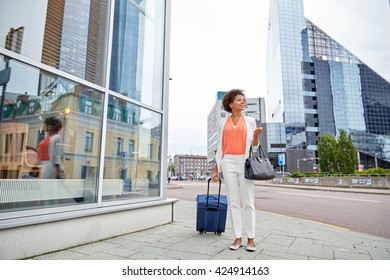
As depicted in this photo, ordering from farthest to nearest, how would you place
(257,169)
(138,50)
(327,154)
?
1. (327,154)
2. (138,50)
3. (257,169)

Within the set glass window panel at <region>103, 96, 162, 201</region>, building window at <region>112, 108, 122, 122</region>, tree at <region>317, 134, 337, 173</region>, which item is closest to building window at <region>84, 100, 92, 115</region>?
glass window panel at <region>103, 96, 162, 201</region>

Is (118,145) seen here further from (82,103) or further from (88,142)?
(82,103)

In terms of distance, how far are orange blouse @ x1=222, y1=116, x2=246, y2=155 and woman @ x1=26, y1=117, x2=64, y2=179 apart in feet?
7.27

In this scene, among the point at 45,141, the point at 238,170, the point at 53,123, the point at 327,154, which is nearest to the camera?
the point at 238,170

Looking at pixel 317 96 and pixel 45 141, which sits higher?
pixel 317 96

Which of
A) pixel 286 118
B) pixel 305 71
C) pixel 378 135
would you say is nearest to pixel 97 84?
pixel 286 118

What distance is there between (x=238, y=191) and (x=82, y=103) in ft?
8.32

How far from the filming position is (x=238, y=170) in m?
3.20

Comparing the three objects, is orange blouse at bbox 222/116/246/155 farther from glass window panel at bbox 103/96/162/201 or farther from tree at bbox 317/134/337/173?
tree at bbox 317/134/337/173

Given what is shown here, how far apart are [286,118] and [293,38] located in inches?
1105

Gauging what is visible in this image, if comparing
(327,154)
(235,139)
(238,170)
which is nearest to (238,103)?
(235,139)

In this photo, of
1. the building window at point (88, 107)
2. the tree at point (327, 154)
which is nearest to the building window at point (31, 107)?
the building window at point (88, 107)

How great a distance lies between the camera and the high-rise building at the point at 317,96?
78500 mm

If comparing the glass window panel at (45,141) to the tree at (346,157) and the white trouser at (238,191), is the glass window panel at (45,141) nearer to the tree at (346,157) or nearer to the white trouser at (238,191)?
the white trouser at (238,191)
